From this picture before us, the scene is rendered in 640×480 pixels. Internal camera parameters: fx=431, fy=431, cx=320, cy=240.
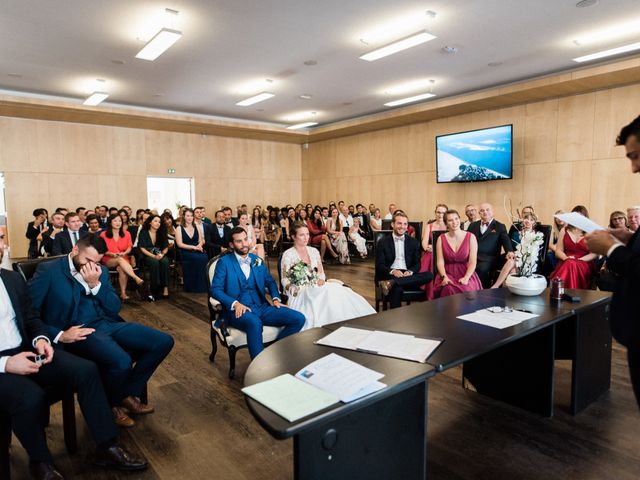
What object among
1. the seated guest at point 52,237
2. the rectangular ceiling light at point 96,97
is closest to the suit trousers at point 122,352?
the seated guest at point 52,237

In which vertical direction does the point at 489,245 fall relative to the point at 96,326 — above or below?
above

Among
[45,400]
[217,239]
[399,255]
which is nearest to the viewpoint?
[45,400]

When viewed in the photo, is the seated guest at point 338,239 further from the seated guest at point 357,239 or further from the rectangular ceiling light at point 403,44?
the rectangular ceiling light at point 403,44

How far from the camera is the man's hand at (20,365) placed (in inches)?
84.2

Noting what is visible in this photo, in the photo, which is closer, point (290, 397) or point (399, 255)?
point (290, 397)

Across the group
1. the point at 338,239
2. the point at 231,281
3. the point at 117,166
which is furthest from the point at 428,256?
the point at 117,166

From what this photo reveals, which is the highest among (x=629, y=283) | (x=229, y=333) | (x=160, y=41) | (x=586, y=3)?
(x=586, y=3)

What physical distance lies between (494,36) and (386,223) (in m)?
4.44

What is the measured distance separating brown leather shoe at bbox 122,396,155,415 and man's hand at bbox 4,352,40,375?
34.7 inches

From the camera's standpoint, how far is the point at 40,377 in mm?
2301

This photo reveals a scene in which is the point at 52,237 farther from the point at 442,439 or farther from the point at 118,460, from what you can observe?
the point at 442,439

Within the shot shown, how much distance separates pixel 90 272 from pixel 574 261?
516 centimetres

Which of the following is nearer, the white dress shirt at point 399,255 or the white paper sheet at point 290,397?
the white paper sheet at point 290,397

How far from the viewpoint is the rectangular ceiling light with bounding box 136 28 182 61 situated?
5.37 m
